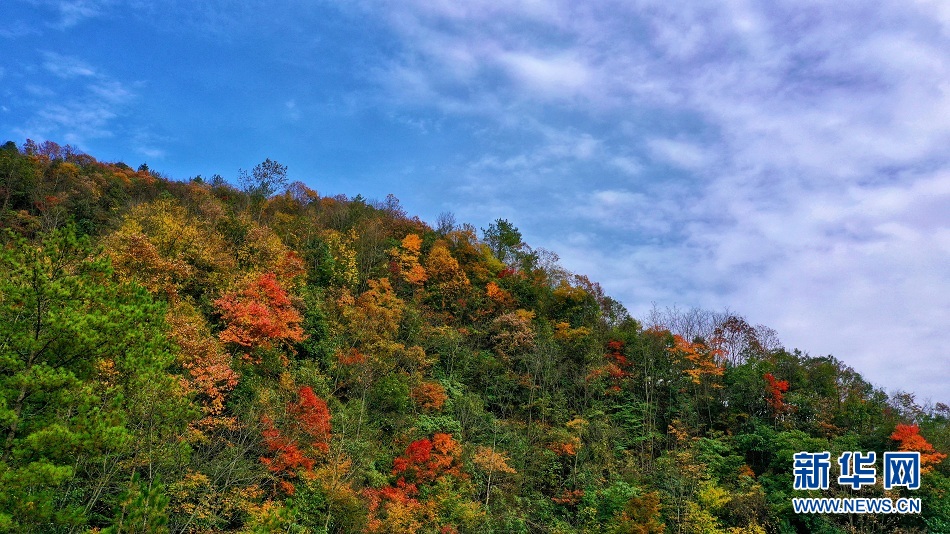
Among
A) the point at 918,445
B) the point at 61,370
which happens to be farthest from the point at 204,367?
the point at 918,445

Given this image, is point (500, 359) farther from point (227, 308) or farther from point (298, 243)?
point (227, 308)

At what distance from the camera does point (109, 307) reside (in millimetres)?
11281

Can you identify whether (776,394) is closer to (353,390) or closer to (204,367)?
(353,390)

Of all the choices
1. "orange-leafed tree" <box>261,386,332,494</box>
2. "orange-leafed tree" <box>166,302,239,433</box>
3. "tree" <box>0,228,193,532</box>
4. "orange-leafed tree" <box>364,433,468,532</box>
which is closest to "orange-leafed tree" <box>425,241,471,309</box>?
"orange-leafed tree" <box>364,433,468,532</box>

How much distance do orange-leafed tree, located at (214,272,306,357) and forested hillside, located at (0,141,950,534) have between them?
4.4 inches

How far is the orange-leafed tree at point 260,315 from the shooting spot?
21.5m

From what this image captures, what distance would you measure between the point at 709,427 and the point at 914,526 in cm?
1009

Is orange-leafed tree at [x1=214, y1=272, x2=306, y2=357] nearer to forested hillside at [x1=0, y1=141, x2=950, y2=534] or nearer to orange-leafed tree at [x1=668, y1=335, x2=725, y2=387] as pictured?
forested hillside at [x1=0, y1=141, x2=950, y2=534]

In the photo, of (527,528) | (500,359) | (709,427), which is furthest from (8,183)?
(709,427)

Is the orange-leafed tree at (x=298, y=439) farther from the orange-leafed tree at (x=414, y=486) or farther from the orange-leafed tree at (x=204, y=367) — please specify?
the orange-leafed tree at (x=414, y=486)

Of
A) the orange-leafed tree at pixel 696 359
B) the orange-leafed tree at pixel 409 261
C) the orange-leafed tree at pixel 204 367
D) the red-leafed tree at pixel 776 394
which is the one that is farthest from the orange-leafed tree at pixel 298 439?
the red-leafed tree at pixel 776 394

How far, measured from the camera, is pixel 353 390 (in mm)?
24297

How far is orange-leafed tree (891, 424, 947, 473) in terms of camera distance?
24.0m

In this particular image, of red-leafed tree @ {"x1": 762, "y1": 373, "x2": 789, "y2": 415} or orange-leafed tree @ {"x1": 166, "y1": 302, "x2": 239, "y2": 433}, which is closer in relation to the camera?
orange-leafed tree @ {"x1": 166, "y1": 302, "x2": 239, "y2": 433}
